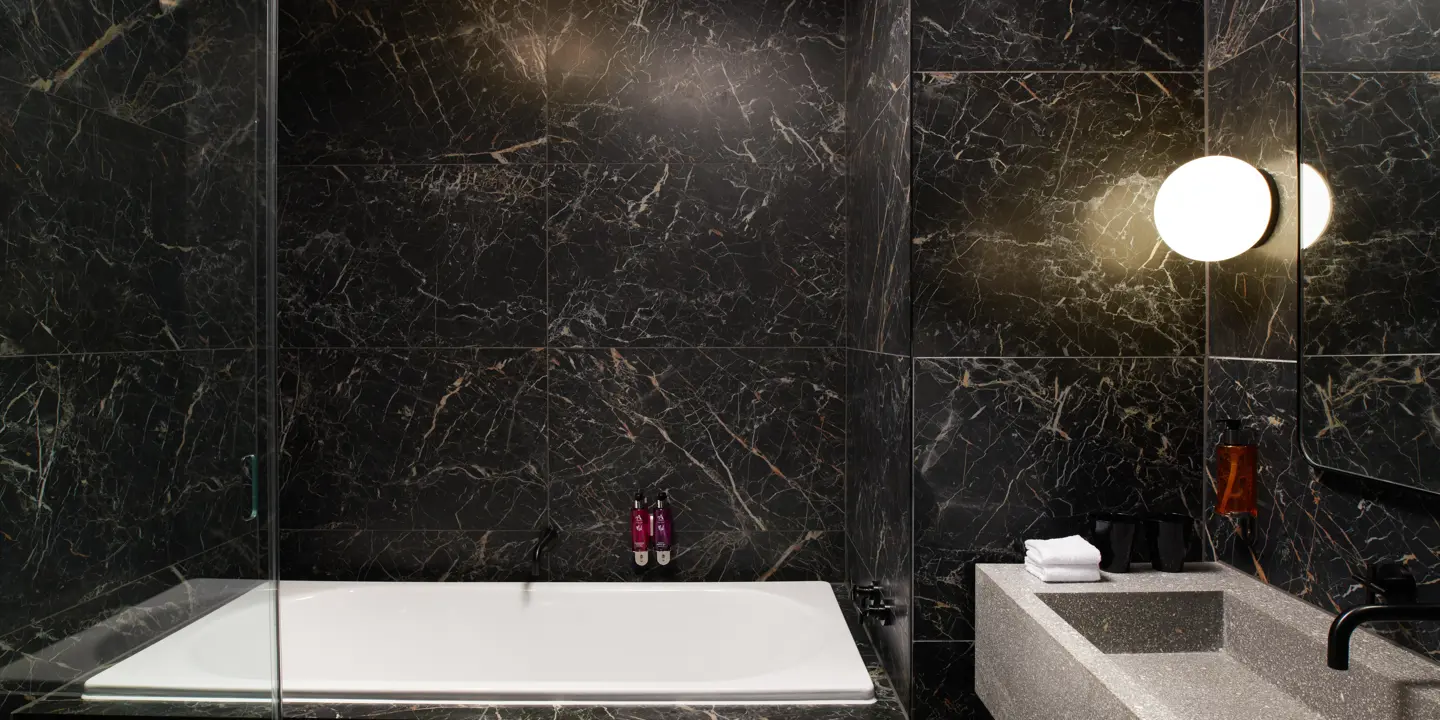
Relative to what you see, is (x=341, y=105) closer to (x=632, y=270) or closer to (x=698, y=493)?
(x=632, y=270)

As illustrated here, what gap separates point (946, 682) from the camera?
1966 millimetres

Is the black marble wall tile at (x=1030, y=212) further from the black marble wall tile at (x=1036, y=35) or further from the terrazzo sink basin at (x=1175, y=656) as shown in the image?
the terrazzo sink basin at (x=1175, y=656)

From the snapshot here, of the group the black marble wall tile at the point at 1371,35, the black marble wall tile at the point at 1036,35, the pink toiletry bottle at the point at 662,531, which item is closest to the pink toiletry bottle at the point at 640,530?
the pink toiletry bottle at the point at 662,531

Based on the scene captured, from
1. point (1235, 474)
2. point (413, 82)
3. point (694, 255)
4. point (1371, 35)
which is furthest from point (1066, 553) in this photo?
point (413, 82)

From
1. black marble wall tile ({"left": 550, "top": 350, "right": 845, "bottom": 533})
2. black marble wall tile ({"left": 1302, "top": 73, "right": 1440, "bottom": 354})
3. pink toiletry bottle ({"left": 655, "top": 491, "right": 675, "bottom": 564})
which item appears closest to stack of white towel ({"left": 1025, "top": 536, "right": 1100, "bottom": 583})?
black marble wall tile ({"left": 1302, "top": 73, "right": 1440, "bottom": 354})

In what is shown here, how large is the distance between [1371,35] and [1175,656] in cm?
113

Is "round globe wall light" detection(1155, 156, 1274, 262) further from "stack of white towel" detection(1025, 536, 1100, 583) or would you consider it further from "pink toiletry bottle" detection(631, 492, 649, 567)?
"pink toiletry bottle" detection(631, 492, 649, 567)

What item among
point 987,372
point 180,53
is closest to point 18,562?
point 180,53

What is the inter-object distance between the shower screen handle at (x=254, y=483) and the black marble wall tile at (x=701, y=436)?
1.87 metres

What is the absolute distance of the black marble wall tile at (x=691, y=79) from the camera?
2.88m

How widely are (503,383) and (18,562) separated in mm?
2175

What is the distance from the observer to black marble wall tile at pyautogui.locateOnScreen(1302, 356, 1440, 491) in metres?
1.33

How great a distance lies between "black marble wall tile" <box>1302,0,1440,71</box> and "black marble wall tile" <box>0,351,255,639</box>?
66.6 inches

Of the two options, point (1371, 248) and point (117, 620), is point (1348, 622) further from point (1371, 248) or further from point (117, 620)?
point (117, 620)
